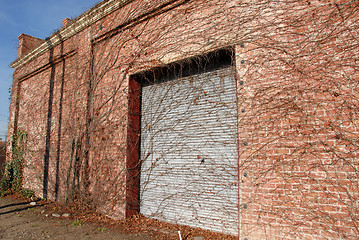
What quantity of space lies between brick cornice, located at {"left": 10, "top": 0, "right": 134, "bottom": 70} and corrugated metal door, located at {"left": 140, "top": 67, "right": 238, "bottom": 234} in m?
2.34

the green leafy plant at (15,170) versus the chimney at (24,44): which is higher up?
the chimney at (24,44)

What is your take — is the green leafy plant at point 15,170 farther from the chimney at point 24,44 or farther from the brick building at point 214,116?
the chimney at point 24,44

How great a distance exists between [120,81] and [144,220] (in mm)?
3100

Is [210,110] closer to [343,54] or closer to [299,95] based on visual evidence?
[299,95]

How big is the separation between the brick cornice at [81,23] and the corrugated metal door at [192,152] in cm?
234

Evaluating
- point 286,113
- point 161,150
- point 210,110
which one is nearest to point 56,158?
point 161,150

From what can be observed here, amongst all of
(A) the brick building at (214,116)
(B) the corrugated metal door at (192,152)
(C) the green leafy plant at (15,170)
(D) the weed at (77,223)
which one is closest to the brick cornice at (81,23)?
(A) the brick building at (214,116)

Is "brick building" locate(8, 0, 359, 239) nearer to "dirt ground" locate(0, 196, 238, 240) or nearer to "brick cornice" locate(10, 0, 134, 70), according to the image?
"brick cornice" locate(10, 0, 134, 70)

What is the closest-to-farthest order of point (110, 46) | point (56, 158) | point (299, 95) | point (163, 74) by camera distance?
point (299, 95), point (163, 74), point (110, 46), point (56, 158)

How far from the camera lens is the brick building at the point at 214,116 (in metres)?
3.12

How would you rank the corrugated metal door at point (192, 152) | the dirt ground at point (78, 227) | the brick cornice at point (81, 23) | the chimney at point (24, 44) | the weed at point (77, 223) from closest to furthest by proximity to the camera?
the corrugated metal door at point (192, 152), the dirt ground at point (78, 227), the weed at point (77, 223), the brick cornice at point (81, 23), the chimney at point (24, 44)

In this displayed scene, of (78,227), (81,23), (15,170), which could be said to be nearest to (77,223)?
(78,227)

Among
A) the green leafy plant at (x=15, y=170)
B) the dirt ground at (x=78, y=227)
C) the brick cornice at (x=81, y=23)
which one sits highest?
the brick cornice at (x=81, y=23)

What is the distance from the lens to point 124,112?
568cm
